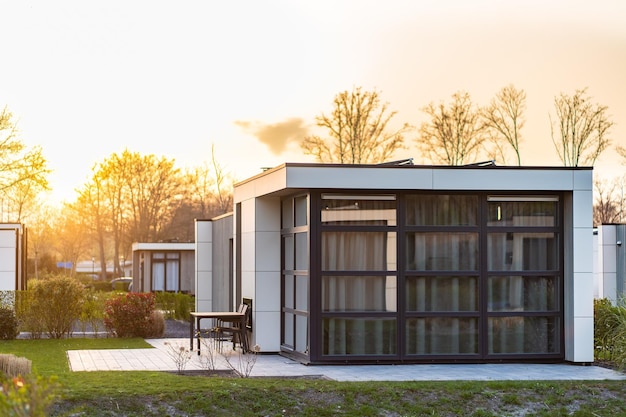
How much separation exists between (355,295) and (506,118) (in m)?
22.3

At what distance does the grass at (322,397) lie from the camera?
1084cm

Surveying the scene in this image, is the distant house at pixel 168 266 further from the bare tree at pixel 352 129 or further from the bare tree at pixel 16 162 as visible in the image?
the bare tree at pixel 352 129

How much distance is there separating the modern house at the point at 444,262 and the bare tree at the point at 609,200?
87.4 ft

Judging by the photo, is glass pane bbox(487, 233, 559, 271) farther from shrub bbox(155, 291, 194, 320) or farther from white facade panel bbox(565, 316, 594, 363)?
shrub bbox(155, 291, 194, 320)

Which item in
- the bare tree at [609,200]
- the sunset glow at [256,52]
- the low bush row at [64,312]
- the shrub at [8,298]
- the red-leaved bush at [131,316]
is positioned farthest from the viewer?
the bare tree at [609,200]

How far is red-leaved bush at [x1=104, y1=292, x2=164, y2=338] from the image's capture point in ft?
66.8

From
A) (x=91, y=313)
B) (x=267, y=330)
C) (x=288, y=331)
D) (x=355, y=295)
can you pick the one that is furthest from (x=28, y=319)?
(x=355, y=295)

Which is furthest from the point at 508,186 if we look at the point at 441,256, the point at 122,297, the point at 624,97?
the point at 624,97

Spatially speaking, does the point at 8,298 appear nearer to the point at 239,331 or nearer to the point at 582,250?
the point at 239,331

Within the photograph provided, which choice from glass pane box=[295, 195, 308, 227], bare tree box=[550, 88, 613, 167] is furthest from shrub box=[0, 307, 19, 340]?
bare tree box=[550, 88, 613, 167]

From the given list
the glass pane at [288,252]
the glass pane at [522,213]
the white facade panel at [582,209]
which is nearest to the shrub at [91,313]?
the glass pane at [288,252]

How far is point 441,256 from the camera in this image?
1491cm

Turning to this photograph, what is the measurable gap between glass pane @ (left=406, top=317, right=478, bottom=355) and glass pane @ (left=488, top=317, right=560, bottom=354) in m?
0.30

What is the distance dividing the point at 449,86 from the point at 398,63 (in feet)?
38.1
